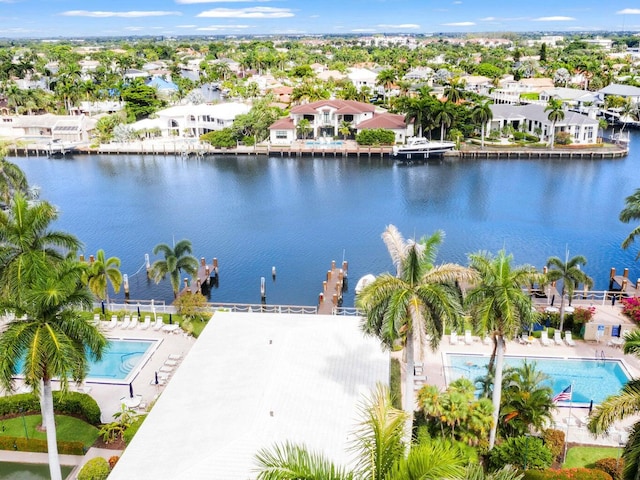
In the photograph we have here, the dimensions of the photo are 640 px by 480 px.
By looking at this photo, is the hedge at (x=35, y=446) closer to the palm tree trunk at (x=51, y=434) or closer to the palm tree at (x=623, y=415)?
the palm tree trunk at (x=51, y=434)

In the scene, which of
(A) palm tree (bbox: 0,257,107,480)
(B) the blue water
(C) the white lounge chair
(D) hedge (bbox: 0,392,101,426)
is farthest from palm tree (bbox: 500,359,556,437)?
(C) the white lounge chair

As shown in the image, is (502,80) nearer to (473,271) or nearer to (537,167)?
(537,167)

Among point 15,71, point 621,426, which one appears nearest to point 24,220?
point 621,426

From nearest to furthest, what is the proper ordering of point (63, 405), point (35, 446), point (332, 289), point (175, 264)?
point (35, 446) < point (63, 405) < point (175, 264) < point (332, 289)

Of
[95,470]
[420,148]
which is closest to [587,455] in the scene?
[95,470]

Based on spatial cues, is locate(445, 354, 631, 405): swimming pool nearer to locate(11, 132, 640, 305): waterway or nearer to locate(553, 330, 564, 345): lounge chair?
locate(553, 330, 564, 345): lounge chair

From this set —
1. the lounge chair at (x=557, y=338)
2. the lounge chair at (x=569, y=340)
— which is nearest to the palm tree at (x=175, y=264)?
the lounge chair at (x=557, y=338)

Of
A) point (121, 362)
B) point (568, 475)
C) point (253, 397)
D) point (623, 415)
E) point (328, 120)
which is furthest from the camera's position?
point (328, 120)

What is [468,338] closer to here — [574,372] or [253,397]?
[574,372]
